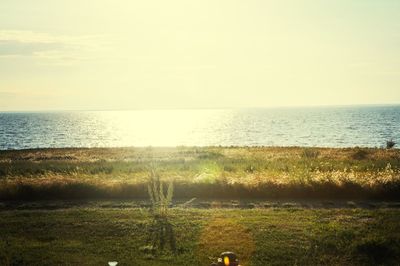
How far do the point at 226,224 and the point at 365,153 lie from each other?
31.2 metres

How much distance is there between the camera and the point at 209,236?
14.4 metres

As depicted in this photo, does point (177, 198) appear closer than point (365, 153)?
Yes

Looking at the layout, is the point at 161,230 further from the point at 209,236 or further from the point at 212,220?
the point at 212,220

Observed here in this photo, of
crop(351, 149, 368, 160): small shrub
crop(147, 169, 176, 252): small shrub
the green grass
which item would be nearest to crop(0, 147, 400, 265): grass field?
the green grass

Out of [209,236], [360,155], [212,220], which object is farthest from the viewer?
[360,155]

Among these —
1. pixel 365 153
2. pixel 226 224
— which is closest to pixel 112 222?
pixel 226 224

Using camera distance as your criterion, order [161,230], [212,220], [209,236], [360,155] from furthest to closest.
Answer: [360,155], [212,220], [161,230], [209,236]

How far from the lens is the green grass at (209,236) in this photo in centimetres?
1266

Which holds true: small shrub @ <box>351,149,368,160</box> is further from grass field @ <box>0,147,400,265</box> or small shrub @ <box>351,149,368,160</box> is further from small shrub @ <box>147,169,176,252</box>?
small shrub @ <box>147,169,176,252</box>

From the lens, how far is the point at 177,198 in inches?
829

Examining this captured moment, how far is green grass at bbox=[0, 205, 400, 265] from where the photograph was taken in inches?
498

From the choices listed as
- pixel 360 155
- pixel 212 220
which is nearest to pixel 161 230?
pixel 212 220

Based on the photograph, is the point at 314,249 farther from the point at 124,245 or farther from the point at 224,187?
the point at 224,187

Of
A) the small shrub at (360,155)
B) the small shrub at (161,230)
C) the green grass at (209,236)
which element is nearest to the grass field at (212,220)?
the green grass at (209,236)
